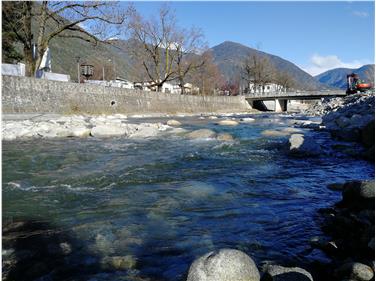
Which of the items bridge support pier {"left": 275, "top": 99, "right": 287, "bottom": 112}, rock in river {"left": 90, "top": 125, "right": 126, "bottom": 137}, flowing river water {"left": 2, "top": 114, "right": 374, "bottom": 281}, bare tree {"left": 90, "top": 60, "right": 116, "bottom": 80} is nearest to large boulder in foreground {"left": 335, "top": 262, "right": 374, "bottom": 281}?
flowing river water {"left": 2, "top": 114, "right": 374, "bottom": 281}

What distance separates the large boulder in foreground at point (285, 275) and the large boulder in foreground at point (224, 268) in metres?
0.14

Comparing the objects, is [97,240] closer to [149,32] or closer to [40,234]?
[40,234]

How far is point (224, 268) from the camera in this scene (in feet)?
8.84

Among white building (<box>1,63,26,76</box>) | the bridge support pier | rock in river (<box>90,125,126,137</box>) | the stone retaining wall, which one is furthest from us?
the bridge support pier

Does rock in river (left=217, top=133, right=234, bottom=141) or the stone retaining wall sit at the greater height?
the stone retaining wall

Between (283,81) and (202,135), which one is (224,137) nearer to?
(202,135)

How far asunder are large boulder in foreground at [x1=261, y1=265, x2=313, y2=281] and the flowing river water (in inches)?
17.7

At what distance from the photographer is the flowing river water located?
3.48 meters

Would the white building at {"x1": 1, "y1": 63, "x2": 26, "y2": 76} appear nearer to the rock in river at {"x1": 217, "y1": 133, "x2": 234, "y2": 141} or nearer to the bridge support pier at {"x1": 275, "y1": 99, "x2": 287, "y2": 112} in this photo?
the rock in river at {"x1": 217, "y1": 133, "x2": 234, "y2": 141}

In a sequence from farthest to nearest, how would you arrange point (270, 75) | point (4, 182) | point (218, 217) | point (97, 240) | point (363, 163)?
1. point (270, 75)
2. point (363, 163)
3. point (4, 182)
4. point (218, 217)
5. point (97, 240)

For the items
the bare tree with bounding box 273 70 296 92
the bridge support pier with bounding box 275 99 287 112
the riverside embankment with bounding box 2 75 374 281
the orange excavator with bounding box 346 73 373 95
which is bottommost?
the riverside embankment with bounding box 2 75 374 281

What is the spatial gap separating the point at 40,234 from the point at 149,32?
1479 inches

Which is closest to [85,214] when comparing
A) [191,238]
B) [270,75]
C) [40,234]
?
[40,234]

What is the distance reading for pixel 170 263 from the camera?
3342 mm
